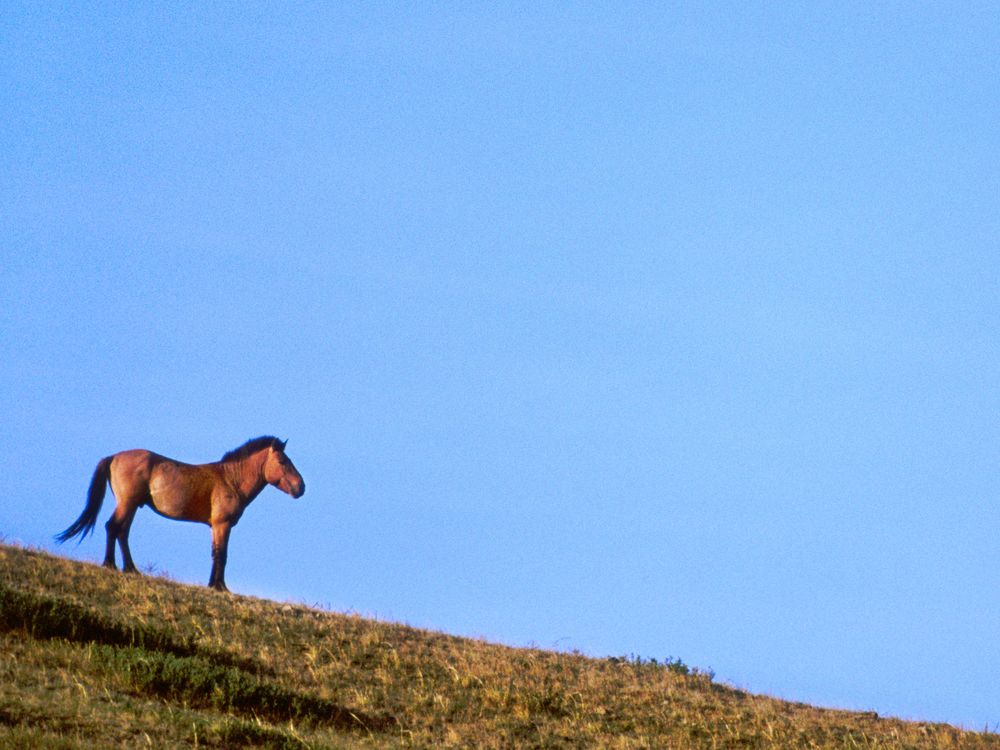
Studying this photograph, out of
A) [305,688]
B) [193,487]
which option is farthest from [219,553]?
[305,688]

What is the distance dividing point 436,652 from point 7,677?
737cm

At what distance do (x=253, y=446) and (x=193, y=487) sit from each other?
58.9 inches

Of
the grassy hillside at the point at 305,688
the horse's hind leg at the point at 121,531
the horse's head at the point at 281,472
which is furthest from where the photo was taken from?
the horse's head at the point at 281,472

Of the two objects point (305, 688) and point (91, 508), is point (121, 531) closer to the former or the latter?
point (91, 508)

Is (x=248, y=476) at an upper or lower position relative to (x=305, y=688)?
upper

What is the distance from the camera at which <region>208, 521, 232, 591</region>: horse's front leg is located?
2361 cm

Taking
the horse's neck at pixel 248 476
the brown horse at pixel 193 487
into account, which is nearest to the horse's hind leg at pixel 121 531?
the brown horse at pixel 193 487

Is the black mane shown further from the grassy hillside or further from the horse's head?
the grassy hillside

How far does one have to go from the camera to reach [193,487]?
79.6 feet

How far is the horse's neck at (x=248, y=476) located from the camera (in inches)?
971

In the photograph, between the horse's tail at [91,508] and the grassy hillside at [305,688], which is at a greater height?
the horse's tail at [91,508]

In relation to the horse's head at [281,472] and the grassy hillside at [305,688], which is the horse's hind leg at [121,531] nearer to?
the grassy hillside at [305,688]

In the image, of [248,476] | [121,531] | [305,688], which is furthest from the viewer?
[248,476]

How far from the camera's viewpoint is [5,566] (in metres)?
21.2
